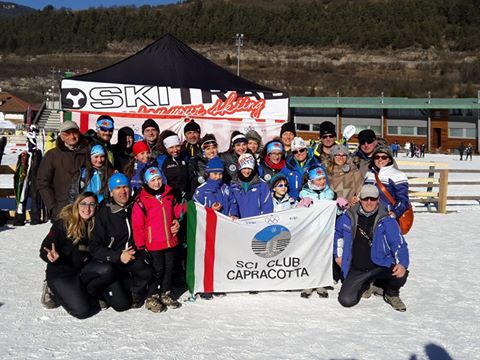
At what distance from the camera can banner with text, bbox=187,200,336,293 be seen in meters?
5.47

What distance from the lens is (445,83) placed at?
7256 cm

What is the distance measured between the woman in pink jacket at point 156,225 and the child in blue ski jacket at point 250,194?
736mm

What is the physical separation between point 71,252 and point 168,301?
1017 mm

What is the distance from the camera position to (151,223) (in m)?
5.04

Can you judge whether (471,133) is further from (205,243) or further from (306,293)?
(205,243)

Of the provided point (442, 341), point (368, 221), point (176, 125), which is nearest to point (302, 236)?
point (368, 221)

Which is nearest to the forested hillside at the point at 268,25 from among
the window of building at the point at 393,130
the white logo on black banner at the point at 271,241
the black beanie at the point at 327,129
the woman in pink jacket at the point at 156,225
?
the window of building at the point at 393,130

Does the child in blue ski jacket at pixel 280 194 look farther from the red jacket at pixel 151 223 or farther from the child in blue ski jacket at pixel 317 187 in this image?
the red jacket at pixel 151 223

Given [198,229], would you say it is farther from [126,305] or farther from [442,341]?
[442,341]

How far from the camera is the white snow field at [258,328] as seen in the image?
4266 millimetres

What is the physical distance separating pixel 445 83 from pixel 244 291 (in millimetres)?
73507

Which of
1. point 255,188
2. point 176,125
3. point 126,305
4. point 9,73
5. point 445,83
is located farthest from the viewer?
point 9,73

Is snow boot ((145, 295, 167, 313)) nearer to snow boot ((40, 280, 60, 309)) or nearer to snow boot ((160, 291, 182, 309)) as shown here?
snow boot ((160, 291, 182, 309))

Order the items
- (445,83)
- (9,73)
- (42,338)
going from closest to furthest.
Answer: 1. (42,338)
2. (445,83)
3. (9,73)
